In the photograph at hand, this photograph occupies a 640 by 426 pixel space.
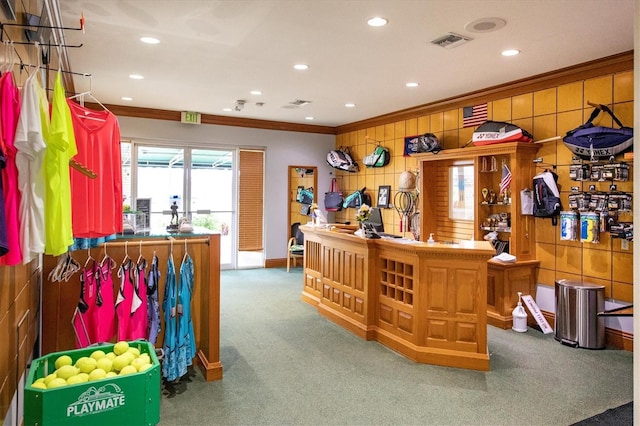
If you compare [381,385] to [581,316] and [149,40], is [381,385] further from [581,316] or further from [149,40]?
[149,40]

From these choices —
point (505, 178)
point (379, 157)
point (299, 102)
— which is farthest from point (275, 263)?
point (505, 178)

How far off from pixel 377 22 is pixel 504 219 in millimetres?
2971

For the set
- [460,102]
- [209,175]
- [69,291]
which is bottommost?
[69,291]

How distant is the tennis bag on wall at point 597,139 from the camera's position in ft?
13.4

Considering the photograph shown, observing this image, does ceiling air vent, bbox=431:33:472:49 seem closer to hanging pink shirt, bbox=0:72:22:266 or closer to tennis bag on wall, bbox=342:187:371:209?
hanging pink shirt, bbox=0:72:22:266

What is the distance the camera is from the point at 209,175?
809cm

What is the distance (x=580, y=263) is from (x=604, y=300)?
448 millimetres

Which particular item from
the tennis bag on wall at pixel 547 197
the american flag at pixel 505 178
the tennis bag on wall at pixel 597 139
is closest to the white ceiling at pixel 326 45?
the tennis bag on wall at pixel 597 139

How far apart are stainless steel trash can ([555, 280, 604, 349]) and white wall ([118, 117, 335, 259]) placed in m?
5.32

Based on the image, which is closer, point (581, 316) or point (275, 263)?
point (581, 316)

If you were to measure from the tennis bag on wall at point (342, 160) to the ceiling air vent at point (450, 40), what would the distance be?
4464mm

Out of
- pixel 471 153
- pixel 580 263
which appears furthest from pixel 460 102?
pixel 580 263

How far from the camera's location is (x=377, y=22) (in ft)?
11.5

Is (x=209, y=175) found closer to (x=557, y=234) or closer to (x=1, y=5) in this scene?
(x=557, y=234)
